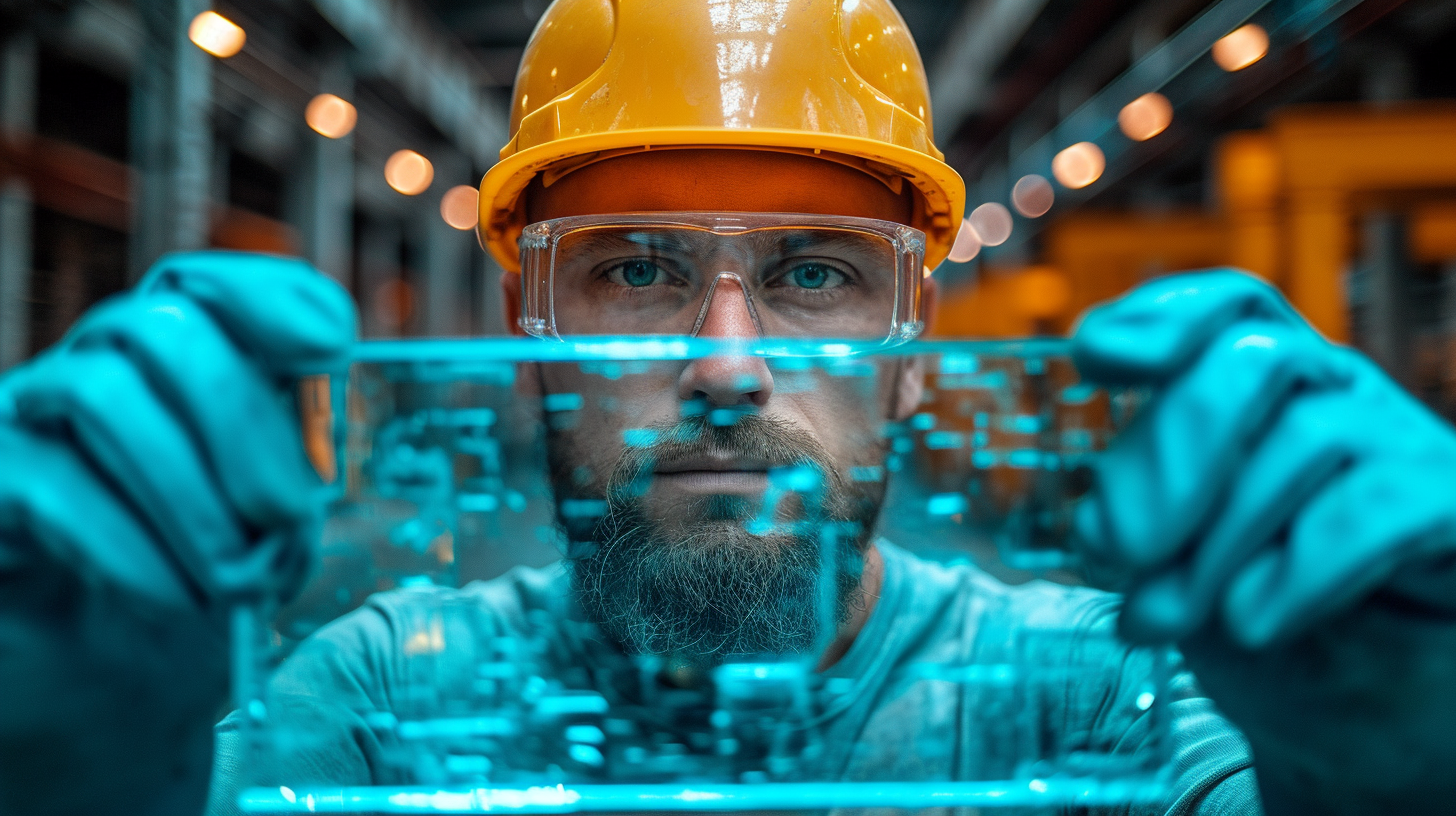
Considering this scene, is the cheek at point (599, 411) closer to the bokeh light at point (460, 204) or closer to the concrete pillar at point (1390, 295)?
the concrete pillar at point (1390, 295)

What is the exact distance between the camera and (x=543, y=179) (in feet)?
4.71

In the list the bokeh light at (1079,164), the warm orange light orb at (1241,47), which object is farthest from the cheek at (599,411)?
the bokeh light at (1079,164)

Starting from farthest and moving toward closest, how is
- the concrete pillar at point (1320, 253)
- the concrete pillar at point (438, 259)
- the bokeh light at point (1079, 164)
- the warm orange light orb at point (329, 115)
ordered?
the concrete pillar at point (438, 259)
the bokeh light at point (1079, 164)
the warm orange light orb at point (329, 115)
the concrete pillar at point (1320, 253)

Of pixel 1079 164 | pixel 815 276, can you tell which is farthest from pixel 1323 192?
pixel 815 276

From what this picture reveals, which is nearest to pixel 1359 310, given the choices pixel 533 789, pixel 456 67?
pixel 533 789

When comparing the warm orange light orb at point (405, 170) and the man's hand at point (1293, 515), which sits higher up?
the warm orange light orb at point (405, 170)

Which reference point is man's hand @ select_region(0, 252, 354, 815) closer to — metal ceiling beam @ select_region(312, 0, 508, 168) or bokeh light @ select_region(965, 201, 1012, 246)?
metal ceiling beam @ select_region(312, 0, 508, 168)

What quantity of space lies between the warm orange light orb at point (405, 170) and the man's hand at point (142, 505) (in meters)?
9.24

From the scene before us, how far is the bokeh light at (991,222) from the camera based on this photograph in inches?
380

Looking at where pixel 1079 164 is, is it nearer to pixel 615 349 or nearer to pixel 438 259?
pixel 615 349

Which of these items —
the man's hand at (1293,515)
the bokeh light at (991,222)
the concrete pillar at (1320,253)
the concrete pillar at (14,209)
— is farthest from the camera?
the bokeh light at (991,222)

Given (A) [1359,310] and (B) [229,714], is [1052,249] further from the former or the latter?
(B) [229,714]

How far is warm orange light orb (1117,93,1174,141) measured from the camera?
5.48m

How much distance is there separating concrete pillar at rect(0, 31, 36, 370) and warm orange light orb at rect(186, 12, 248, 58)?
1799mm
